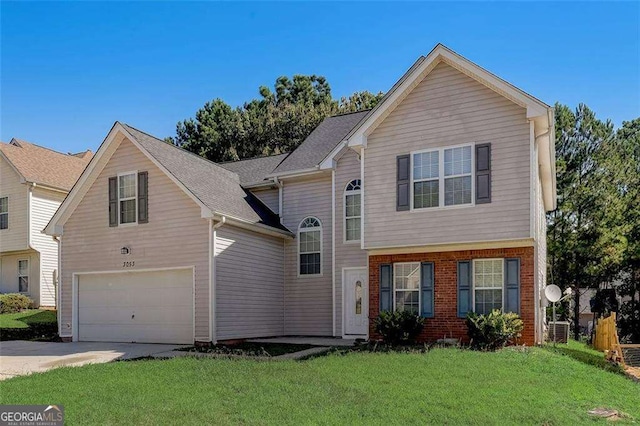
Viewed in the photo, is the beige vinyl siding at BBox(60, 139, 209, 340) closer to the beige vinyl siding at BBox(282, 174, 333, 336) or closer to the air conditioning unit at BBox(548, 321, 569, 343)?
the beige vinyl siding at BBox(282, 174, 333, 336)

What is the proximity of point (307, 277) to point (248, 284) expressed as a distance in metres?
2.44

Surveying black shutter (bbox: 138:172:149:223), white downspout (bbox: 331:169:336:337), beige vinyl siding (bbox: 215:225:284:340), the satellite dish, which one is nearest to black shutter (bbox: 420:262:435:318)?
the satellite dish

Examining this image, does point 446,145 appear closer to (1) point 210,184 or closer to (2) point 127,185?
(1) point 210,184

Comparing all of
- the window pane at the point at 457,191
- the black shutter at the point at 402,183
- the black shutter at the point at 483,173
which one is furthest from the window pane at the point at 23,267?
the black shutter at the point at 483,173

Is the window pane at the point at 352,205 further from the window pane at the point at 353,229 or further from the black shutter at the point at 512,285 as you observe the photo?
the black shutter at the point at 512,285

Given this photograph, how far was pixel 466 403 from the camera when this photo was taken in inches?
327

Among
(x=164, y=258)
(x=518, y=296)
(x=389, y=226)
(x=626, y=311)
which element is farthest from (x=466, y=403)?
(x=626, y=311)

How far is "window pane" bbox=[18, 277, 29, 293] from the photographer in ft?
87.4

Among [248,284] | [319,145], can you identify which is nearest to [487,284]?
[248,284]

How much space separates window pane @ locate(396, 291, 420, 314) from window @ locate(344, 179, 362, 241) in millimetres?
3106

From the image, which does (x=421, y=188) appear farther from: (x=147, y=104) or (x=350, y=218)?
(x=147, y=104)

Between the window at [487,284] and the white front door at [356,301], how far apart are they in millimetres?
4054

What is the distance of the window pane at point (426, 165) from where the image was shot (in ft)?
49.3

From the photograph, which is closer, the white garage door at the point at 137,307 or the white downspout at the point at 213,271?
the white downspout at the point at 213,271
